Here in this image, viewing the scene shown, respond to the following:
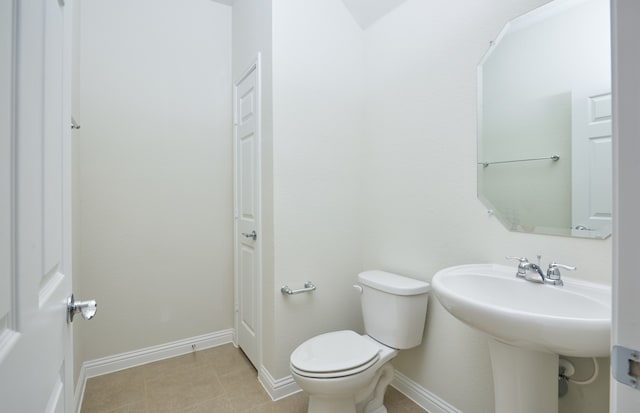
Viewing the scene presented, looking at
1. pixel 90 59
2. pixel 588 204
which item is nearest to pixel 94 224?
pixel 90 59

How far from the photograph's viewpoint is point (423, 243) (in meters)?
1.69

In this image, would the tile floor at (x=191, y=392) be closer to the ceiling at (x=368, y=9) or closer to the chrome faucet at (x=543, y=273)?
the chrome faucet at (x=543, y=273)

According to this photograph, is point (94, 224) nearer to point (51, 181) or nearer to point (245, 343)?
point (245, 343)

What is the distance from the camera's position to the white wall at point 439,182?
1.32 meters

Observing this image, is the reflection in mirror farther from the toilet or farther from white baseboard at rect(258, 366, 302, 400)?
white baseboard at rect(258, 366, 302, 400)

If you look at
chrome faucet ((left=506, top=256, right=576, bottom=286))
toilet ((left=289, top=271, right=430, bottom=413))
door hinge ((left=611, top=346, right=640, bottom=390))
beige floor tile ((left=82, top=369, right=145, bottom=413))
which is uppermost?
door hinge ((left=611, top=346, right=640, bottom=390))

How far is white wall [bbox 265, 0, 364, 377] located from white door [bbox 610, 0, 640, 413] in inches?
59.8

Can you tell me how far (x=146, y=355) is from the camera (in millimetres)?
2182

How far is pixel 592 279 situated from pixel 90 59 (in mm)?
2896

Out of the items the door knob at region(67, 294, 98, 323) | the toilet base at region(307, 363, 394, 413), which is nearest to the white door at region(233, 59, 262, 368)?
the toilet base at region(307, 363, 394, 413)

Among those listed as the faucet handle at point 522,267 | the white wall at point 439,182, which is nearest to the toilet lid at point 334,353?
the white wall at point 439,182

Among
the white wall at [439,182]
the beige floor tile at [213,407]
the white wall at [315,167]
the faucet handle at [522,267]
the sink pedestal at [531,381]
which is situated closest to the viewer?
the sink pedestal at [531,381]

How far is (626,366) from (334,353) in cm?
124

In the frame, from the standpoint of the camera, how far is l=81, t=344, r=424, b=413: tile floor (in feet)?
5.59
